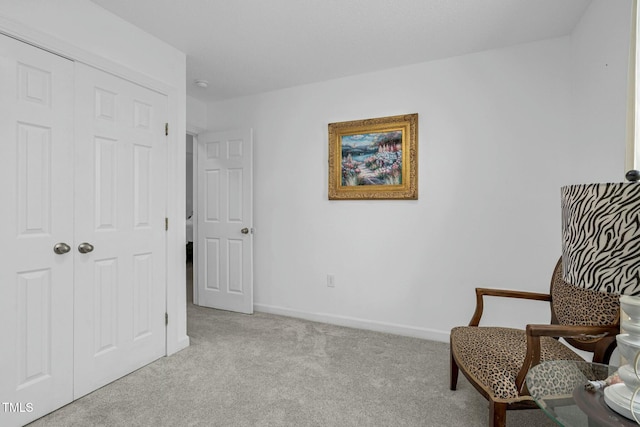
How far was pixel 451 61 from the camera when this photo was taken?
115 inches

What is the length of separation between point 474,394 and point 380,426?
70 cm

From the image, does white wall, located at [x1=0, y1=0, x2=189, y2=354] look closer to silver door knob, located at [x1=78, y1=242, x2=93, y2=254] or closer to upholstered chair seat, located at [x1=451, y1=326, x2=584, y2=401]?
silver door knob, located at [x1=78, y1=242, x2=93, y2=254]

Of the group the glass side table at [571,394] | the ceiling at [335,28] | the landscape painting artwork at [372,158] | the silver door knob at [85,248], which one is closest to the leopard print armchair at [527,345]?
the glass side table at [571,394]

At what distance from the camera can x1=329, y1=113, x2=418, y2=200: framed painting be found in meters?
3.07

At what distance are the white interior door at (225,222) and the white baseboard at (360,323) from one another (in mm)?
311

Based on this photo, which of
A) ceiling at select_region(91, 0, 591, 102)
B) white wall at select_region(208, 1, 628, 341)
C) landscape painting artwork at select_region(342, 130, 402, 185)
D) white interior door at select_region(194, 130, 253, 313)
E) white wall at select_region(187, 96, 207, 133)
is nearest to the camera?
ceiling at select_region(91, 0, 591, 102)

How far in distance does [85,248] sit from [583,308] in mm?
2808

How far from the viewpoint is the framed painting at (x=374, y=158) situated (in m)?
3.07

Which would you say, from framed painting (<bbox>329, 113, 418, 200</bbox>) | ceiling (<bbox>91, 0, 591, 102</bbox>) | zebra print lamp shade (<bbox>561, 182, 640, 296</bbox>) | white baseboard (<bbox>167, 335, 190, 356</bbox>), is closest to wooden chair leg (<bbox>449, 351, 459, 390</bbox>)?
zebra print lamp shade (<bbox>561, 182, 640, 296</bbox>)

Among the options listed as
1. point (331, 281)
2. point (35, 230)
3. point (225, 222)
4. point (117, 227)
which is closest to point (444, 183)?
point (331, 281)

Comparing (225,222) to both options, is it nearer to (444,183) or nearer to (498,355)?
(444,183)

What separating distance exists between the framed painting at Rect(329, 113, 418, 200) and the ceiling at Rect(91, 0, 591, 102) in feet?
1.83

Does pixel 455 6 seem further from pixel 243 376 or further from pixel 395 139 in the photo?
pixel 243 376

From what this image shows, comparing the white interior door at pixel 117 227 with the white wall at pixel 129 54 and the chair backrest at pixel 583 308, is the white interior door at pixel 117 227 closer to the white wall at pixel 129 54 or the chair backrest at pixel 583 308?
the white wall at pixel 129 54
